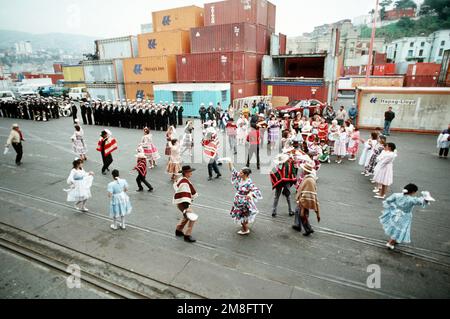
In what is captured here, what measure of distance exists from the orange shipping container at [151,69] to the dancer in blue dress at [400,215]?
25763mm

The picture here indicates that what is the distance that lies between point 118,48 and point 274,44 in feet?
65.0

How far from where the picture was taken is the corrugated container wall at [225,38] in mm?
25609

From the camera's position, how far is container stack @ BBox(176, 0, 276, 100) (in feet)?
81.8

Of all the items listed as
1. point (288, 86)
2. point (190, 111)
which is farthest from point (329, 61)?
point (190, 111)

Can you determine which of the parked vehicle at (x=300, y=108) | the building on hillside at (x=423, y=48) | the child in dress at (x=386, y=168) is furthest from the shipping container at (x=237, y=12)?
the building on hillside at (x=423, y=48)

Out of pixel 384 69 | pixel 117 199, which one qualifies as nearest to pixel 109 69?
pixel 117 199

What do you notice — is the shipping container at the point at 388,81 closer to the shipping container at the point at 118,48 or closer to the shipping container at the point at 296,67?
the shipping container at the point at 296,67

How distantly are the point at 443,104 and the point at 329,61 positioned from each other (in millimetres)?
12456

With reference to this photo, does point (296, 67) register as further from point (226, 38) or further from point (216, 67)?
point (216, 67)

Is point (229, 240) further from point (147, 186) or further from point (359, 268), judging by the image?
point (147, 186)

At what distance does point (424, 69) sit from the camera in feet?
128

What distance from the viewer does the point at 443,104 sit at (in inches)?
613

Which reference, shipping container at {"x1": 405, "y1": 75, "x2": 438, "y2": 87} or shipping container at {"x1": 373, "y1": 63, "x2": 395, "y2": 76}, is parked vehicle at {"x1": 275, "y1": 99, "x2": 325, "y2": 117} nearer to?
shipping container at {"x1": 405, "y1": 75, "x2": 438, "y2": 87}

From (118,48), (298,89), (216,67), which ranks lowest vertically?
(298,89)
